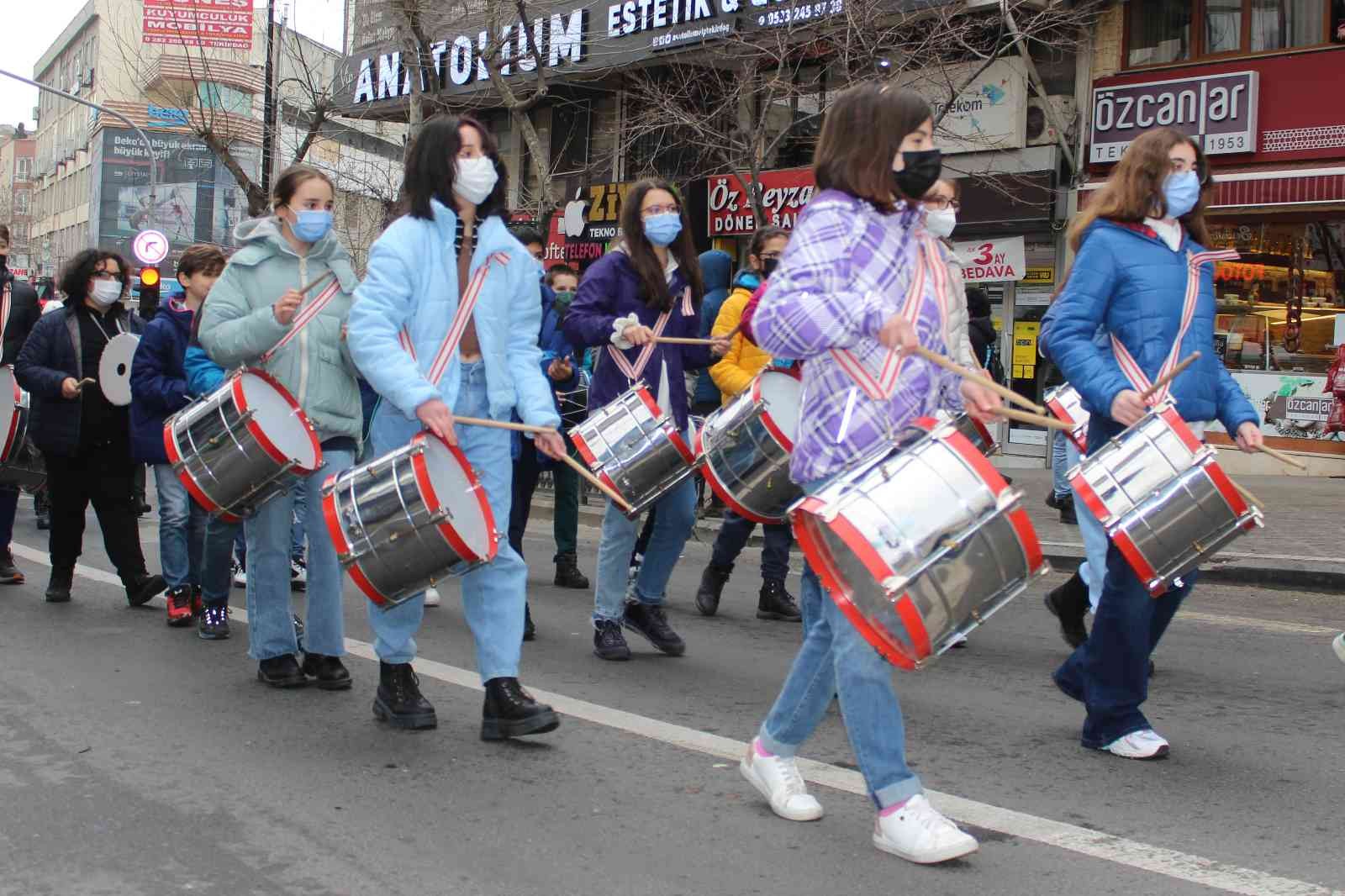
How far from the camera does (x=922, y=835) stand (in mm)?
3871

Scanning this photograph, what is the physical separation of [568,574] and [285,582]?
3460mm

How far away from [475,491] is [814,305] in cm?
149

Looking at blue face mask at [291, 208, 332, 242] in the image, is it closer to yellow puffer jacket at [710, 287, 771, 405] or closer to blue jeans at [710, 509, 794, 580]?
yellow puffer jacket at [710, 287, 771, 405]

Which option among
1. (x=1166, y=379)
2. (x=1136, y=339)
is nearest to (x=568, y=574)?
(x=1136, y=339)

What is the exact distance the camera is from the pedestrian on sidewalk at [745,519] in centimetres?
721

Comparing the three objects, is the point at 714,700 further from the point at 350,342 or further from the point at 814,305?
the point at 814,305

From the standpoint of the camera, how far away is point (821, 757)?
4.98 metres

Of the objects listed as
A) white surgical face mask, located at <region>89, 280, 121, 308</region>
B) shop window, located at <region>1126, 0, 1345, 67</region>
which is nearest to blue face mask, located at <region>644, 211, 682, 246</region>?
white surgical face mask, located at <region>89, 280, 121, 308</region>

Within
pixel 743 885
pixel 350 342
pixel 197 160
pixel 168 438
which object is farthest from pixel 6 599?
pixel 197 160

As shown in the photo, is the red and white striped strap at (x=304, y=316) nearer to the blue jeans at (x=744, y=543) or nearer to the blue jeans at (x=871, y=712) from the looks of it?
the blue jeans at (x=871, y=712)

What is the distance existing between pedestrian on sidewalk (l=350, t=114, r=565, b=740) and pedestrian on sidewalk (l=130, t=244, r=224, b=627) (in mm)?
2674

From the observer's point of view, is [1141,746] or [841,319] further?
[1141,746]

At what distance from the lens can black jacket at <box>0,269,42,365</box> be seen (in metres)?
8.59

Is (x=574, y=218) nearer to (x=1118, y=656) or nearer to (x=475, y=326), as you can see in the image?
(x=475, y=326)
